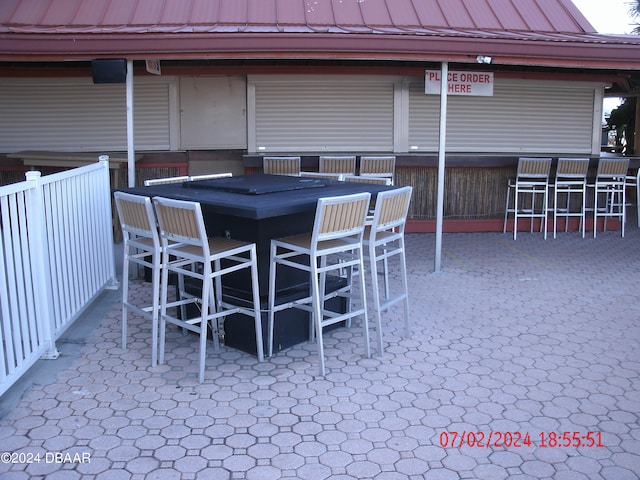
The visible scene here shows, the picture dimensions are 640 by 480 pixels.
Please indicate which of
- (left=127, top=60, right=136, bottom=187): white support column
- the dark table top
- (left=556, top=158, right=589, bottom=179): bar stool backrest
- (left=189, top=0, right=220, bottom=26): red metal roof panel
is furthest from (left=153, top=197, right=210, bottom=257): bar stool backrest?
(left=556, top=158, right=589, bottom=179): bar stool backrest

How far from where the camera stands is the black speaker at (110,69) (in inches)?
232

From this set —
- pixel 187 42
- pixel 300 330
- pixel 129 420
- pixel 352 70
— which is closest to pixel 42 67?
pixel 187 42

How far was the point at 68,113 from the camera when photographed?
8.65 metres

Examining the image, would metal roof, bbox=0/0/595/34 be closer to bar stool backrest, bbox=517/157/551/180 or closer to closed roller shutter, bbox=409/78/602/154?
closed roller shutter, bbox=409/78/602/154

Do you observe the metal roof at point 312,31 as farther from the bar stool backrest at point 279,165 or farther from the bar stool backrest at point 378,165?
the bar stool backrest at point 279,165

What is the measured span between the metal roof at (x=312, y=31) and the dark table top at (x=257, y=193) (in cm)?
137

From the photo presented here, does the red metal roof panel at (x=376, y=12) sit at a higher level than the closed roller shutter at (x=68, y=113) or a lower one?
higher

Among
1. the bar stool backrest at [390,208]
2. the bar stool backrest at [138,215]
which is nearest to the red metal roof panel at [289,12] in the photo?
the bar stool backrest at [390,208]

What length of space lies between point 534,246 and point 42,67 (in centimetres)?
666

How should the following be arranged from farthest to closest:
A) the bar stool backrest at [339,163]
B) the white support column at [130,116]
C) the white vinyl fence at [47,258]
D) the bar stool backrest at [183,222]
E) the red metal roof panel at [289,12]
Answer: the bar stool backrest at [339,163] < the red metal roof panel at [289,12] < the white support column at [130,116] < the bar stool backrest at [183,222] < the white vinyl fence at [47,258]

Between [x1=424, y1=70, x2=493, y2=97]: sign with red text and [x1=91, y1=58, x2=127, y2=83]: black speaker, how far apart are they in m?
3.45

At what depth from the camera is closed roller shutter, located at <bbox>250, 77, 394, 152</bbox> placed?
8852 millimetres

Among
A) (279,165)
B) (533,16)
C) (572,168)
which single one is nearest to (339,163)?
(279,165)

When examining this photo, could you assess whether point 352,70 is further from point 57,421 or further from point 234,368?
point 57,421
